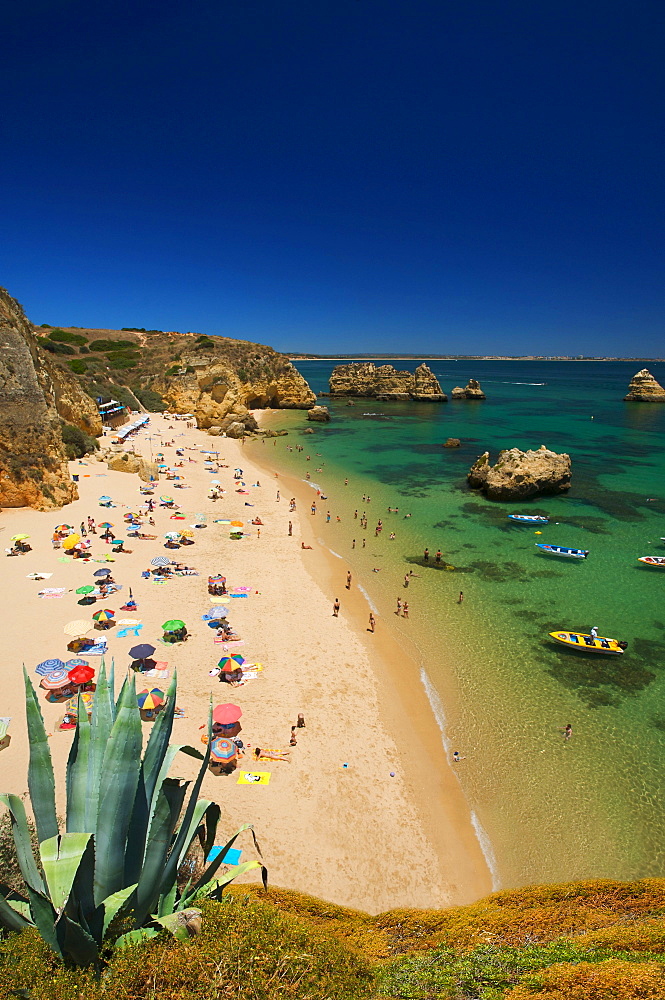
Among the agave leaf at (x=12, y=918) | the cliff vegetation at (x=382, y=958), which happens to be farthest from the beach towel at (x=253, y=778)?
the agave leaf at (x=12, y=918)

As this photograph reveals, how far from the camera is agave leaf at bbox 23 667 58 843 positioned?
4.35 meters

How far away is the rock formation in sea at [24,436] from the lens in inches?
846

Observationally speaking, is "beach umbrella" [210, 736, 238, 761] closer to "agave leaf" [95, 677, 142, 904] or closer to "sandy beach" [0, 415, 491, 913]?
"sandy beach" [0, 415, 491, 913]

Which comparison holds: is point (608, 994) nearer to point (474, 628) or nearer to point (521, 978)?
point (521, 978)

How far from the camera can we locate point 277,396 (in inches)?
2921

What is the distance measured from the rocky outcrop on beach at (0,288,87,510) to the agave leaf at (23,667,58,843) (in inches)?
847

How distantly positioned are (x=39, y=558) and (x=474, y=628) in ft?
56.4

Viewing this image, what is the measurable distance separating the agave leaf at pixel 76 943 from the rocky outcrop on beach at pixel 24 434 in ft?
74.8

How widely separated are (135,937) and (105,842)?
781 mm

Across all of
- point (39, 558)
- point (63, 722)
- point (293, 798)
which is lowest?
point (293, 798)

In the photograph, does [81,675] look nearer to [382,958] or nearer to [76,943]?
[76,943]

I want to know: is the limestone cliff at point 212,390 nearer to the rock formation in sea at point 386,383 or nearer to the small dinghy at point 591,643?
the rock formation in sea at point 386,383

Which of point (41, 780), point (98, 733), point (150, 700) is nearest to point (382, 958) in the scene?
point (98, 733)

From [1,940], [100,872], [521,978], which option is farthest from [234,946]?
[521,978]
